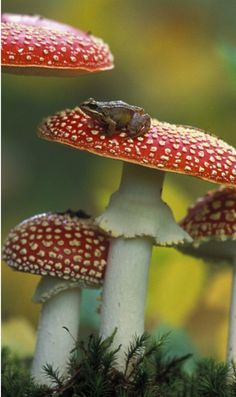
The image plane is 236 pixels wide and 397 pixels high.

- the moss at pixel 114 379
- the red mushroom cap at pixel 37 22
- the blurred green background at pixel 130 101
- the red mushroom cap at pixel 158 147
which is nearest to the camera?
the red mushroom cap at pixel 158 147

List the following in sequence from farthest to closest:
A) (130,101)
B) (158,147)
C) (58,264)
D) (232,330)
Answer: (130,101), (232,330), (58,264), (158,147)

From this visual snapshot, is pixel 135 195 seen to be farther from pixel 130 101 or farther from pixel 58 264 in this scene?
pixel 130 101

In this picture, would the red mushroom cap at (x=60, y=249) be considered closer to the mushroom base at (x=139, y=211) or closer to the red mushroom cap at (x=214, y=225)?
the mushroom base at (x=139, y=211)

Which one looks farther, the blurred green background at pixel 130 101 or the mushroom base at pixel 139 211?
the blurred green background at pixel 130 101

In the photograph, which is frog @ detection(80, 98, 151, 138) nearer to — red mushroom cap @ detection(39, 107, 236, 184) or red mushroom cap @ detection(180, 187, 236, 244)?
red mushroom cap @ detection(39, 107, 236, 184)

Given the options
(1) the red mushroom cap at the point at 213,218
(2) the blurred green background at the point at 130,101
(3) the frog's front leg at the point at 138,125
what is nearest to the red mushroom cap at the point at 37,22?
(3) the frog's front leg at the point at 138,125

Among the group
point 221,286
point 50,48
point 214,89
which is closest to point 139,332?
point 50,48

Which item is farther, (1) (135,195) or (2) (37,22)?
(2) (37,22)

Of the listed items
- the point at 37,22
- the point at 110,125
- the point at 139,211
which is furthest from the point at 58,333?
the point at 37,22

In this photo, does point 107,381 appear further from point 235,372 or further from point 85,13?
point 85,13
